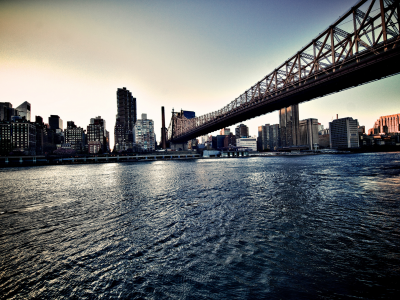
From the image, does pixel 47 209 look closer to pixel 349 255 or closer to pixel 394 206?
pixel 349 255

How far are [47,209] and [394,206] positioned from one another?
59.0 feet

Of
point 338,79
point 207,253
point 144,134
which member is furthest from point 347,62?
point 144,134

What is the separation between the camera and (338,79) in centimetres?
3600

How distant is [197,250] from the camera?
544cm

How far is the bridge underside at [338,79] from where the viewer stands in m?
29.3

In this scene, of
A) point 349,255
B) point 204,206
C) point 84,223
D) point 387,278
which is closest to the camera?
point 387,278

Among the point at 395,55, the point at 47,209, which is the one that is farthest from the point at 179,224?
the point at 395,55

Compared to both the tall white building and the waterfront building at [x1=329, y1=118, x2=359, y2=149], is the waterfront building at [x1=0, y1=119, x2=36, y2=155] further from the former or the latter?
the waterfront building at [x1=329, y1=118, x2=359, y2=149]

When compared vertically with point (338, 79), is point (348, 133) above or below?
above

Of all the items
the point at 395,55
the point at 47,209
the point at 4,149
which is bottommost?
the point at 47,209

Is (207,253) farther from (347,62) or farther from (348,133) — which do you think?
(348,133)

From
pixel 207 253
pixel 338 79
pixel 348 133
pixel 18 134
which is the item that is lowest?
pixel 207 253

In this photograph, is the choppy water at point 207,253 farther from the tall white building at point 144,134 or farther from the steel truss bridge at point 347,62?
the tall white building at point 144,134

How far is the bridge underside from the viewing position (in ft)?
96.2
